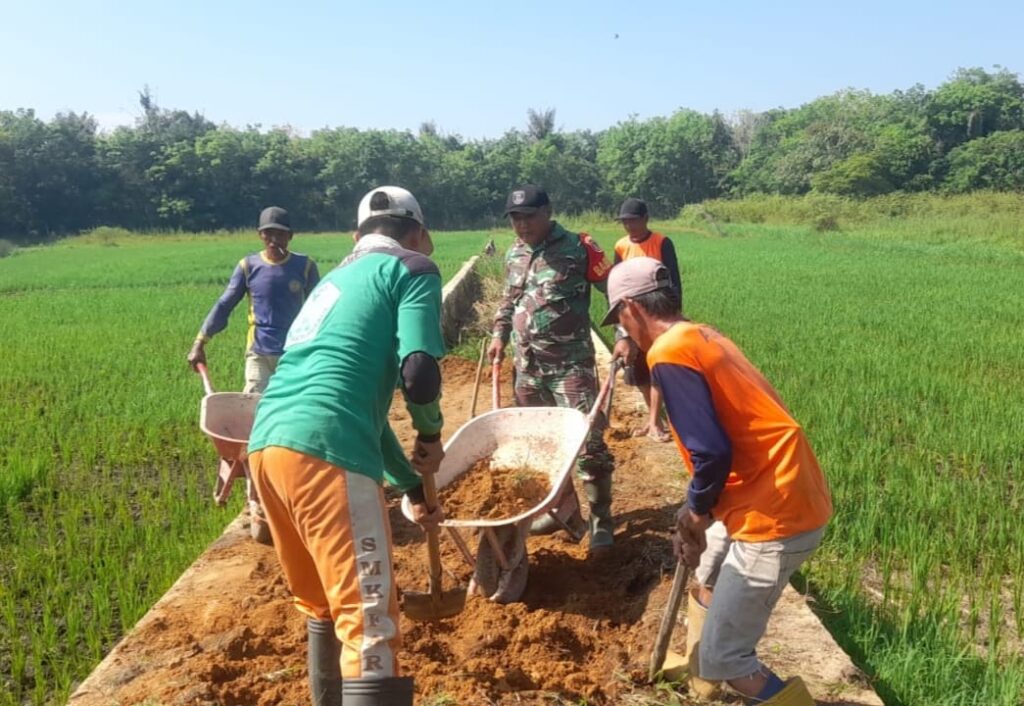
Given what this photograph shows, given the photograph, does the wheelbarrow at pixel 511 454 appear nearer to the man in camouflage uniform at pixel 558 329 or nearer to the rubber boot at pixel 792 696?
the man in camouflage uniform at pixel 558 329

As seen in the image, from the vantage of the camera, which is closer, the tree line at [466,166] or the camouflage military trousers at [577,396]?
the camouflage military trousers at [577,396]

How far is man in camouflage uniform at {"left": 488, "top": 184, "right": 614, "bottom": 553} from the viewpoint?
4082 millimetres

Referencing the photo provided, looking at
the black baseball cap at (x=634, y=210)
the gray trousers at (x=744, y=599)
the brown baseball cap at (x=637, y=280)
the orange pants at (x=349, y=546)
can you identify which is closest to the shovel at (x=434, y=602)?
the orange pants at (x=349, y=546)

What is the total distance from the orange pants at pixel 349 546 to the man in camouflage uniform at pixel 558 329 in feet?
6.49

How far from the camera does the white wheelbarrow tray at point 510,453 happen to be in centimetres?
342

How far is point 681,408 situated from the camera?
2.23 metres

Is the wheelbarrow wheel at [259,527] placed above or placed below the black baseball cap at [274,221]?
below

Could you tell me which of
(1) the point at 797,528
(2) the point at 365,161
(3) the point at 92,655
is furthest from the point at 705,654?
(2) the point at 365,161

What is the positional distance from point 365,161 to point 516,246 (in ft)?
176

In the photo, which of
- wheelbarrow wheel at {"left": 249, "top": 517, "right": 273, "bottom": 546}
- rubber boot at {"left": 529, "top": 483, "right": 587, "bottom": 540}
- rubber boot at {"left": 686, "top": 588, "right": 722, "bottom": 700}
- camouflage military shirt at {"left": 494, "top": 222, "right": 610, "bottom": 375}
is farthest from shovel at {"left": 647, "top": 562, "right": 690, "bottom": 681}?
wheelbarrow wheel at {"left": 249, "top": 517, "right": 273, "bottom": 546}

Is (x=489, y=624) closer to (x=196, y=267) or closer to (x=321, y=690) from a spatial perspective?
(x=321, y=690)

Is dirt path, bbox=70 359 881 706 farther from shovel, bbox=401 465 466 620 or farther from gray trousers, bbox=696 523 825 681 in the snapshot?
gray trousers, bbox=696 523 825 681

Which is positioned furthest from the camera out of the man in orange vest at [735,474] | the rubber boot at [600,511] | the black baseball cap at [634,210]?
the black baseball cap at [634,210]

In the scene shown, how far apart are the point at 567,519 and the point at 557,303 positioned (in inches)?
42.4
